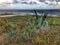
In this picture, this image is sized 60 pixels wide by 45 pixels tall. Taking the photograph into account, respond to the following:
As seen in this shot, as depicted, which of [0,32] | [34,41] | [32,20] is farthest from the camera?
[32,20]

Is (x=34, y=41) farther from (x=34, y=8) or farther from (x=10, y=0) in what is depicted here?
(x=10, y=0)

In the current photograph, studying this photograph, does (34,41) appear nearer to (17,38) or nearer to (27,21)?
(17,38)

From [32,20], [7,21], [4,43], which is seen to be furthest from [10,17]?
[4,43]

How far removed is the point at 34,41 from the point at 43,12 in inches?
18.2

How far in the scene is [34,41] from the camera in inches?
72.9

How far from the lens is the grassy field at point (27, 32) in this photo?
1.87 m

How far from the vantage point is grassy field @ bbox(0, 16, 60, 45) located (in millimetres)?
1868

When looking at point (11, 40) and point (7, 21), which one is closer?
point (11, 40)

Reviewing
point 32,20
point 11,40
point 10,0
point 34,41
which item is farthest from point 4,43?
point 10,0

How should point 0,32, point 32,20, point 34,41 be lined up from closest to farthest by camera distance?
point 34,41
point 0,32
point 32,20

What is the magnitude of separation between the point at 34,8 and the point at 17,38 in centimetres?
47

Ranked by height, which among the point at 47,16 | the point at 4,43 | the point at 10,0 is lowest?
the point at 4,43

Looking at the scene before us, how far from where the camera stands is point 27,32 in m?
1.98

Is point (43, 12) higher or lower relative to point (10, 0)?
lower
